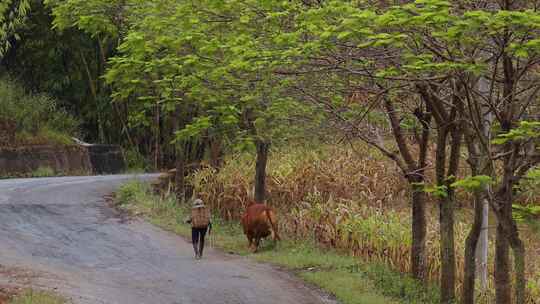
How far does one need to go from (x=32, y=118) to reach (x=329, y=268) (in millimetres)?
21268

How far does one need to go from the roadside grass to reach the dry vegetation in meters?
0.56

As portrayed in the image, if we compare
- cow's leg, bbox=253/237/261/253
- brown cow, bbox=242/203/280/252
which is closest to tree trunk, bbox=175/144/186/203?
cow's leg, bbox=253/237/261/253

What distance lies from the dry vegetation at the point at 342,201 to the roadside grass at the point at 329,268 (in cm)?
56

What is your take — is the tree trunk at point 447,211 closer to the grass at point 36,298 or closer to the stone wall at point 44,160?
the grass at point 36,298

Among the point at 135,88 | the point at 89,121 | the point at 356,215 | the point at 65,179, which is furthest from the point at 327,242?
the point at 89,121

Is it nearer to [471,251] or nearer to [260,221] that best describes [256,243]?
[260,221]

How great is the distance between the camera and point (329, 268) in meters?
15.6

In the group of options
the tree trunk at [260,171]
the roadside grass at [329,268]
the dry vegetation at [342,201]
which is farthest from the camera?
the tree trunk at [260,171]

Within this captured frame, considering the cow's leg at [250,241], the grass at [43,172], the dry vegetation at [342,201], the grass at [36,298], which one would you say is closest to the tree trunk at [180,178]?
the dry vegetation at [342,201]

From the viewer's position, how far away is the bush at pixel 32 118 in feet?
106

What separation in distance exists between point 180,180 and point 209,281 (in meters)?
10.9

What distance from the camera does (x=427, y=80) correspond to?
32.3ft

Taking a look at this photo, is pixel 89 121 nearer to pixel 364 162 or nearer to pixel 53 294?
pixel 364 162

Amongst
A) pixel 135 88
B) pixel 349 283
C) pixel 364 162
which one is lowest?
pixel 349 283
